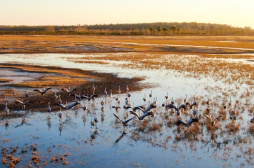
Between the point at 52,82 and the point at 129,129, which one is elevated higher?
the point at 52,82

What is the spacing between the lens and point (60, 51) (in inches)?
2547

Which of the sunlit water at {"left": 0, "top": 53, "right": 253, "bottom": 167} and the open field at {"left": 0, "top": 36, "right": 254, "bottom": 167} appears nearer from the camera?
the sunlit water at {"left": 0, "top": 53, "right": 253, "bottom": 167}

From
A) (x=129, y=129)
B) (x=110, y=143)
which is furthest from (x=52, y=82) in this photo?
(x=110, y=143)

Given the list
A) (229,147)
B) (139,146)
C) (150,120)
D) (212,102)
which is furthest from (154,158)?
(212,102)

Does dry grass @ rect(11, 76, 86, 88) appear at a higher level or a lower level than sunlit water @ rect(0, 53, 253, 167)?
higher

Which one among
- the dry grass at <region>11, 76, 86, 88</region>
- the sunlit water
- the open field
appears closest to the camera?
the sunlit water

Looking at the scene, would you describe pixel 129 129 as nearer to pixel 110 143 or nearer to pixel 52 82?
pixel 110 143

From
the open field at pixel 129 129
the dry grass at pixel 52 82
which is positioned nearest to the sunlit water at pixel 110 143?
the open field at pixel 129 129

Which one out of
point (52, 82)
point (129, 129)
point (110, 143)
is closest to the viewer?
point (110, 143)

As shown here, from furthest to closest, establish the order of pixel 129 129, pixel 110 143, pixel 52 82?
pixel 52 82 → pixel 129 129 → pixel 110 143

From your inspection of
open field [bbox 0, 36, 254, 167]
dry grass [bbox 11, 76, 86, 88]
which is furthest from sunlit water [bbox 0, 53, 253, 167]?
dry grass [bbox 11, 76, 86, 88]

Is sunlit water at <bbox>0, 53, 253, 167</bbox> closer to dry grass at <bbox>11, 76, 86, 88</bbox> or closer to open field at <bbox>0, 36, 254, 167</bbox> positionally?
open field at <bbox>0, 36, 254, 167</bbox>

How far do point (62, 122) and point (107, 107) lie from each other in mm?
4393

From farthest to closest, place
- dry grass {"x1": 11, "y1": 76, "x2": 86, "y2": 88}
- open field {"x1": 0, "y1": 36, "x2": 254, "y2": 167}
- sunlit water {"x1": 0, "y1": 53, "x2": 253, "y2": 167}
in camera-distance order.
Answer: dry grass {"x1": 11, "y1": 76, "x2": 86, "y2": 88} → open field {"x1": 0, "y1": 36, "x2": 254, "y2": 167} → sunlit water {"x1": 0, "y1": 53, "x2": 253, "y2": 167}
